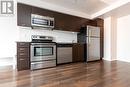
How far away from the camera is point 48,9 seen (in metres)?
4.64

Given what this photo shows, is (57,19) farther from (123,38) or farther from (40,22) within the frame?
(123,38)

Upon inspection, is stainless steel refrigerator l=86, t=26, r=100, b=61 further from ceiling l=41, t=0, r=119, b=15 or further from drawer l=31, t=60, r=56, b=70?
drawer l=31, t=60, r=56, b=70

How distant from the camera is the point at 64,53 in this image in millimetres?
4832

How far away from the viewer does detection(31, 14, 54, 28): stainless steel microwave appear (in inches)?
167

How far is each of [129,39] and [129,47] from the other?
0.38m

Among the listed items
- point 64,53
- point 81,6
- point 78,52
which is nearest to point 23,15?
point 64,53

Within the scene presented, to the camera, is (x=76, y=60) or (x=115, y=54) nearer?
(x=76, y=60)

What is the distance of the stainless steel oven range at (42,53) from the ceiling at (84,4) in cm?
147

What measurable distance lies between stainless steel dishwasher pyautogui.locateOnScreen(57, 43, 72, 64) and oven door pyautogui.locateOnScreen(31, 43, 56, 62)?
259 millimetres

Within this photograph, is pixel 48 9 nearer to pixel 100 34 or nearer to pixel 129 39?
pixel 100 34

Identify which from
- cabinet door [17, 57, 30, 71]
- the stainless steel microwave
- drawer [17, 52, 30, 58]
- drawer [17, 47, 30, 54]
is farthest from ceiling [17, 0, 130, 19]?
cabinet door [17, 57, 30, 71]

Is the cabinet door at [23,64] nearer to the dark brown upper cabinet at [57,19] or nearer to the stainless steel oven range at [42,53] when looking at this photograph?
the stainless steel oven range at [42,53]

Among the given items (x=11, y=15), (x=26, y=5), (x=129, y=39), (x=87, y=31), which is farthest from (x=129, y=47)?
(x=11, y=15)

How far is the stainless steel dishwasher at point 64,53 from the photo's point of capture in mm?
4648
